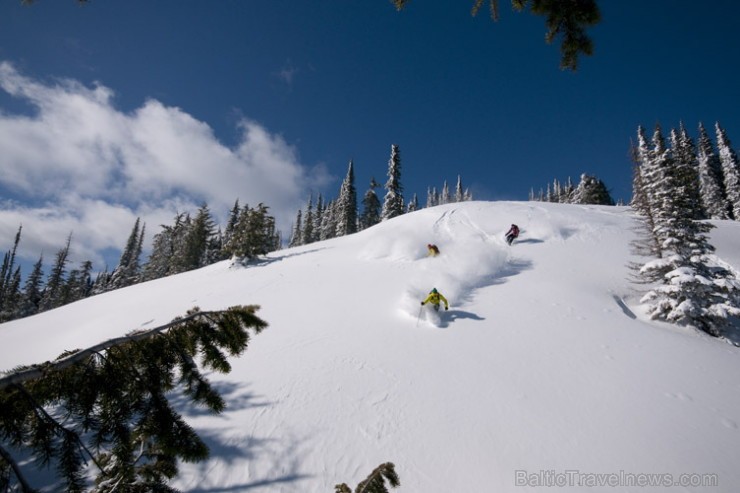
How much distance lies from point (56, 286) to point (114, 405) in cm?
8729

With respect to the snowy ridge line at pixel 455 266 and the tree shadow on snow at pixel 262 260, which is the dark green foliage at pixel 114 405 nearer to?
the snowy ridge line at pixel 455 266

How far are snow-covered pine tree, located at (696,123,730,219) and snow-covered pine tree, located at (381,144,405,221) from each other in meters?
42.2

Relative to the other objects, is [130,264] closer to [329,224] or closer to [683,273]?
[329,224]

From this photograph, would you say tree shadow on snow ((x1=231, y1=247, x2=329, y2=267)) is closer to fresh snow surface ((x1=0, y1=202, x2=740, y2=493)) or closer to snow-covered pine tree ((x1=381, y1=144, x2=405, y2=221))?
fresh snow surface ((x1=0, y1=202, x2=740, y2=493))

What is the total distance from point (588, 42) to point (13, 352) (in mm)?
25982

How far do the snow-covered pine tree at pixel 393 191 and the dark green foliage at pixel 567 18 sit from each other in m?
48.7

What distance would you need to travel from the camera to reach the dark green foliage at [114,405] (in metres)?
1.45

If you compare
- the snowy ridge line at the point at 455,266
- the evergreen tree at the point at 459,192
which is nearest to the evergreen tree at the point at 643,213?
the snowy ridge line at the point at 455,266

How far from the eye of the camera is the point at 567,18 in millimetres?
3582

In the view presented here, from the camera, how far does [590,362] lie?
34.2ft

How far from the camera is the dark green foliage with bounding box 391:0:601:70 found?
350 centimetres

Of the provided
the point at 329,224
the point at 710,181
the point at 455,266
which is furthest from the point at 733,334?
the point at 329,224

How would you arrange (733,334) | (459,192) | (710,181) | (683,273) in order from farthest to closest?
(459,192) → (710,181) → (683,273) → (733,334)

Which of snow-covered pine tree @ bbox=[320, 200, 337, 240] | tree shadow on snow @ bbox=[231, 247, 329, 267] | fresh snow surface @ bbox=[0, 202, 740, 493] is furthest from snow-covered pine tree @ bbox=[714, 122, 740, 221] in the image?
snow-covered pine tree @ bbox=[320, 200, 337, 240]
